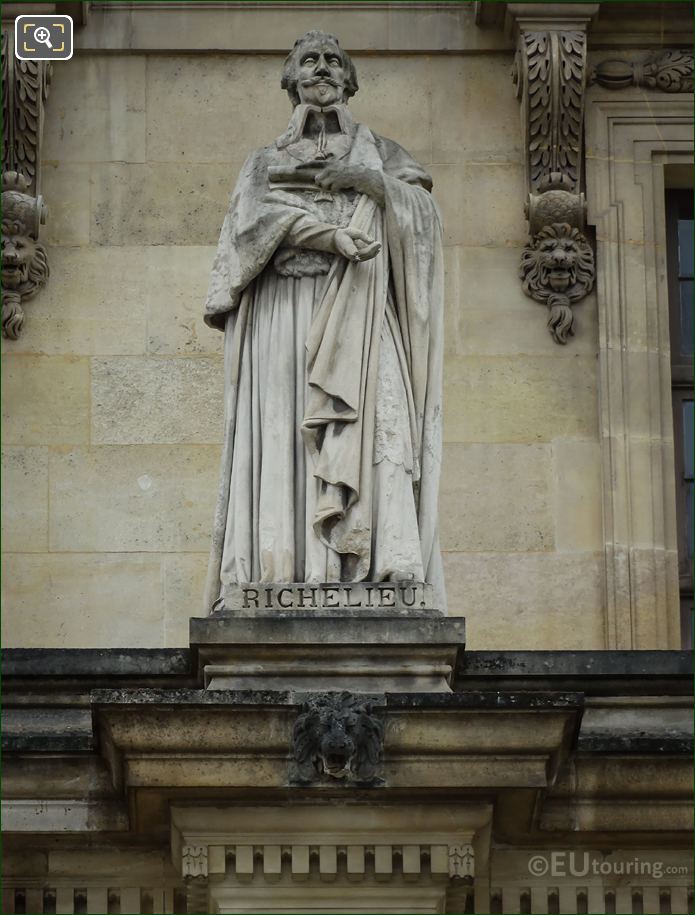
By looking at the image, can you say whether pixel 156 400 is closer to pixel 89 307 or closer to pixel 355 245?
pixel 89 307

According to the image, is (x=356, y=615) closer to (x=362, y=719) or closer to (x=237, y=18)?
(x=362, y=719)

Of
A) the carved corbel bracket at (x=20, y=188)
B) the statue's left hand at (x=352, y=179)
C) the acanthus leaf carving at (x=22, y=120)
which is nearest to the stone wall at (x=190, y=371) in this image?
the carved corbel bracket at (x=20, y=188)

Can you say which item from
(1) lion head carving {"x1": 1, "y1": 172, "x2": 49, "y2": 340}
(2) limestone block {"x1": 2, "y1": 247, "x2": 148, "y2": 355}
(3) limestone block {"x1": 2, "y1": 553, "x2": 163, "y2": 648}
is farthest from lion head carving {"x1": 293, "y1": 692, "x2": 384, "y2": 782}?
(1) lion head carving {"x1": 1, "y1": 172, "x2": 49, "y2": 340}

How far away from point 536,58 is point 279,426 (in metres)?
4.15

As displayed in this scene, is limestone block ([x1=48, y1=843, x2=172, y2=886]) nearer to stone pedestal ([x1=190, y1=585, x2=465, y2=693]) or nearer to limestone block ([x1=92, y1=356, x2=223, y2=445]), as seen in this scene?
stone pedestal ([x1=190, y1=585, x2=465, y2=693])

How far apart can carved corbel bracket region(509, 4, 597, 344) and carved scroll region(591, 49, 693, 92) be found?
25 centimetres

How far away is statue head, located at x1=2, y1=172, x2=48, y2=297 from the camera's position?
63.6 ft

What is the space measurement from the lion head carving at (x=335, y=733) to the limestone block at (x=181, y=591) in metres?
3.60

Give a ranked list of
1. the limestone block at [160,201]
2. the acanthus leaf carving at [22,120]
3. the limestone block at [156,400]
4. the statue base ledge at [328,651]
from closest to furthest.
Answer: the statue base ledge at [328,651] → the limestone block at [156,400] → the acanthus leaf carving at [22,120] → the limestone block at [160,201]

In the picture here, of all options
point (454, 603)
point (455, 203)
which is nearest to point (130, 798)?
point (454, 603)

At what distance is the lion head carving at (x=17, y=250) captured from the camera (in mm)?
19391

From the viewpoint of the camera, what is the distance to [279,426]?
16078 mm

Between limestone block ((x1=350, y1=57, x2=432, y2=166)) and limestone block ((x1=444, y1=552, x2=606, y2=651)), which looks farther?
limestone block ((x1=350, y1=57, x2=432, y2=166))

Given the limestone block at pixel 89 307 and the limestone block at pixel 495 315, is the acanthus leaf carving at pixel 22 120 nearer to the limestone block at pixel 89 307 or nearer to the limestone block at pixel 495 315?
the limestone block at pixel 89 307
